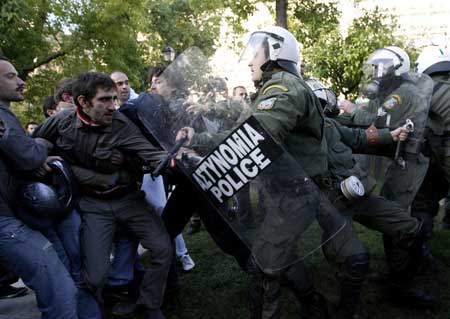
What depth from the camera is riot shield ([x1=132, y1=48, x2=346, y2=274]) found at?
249 cm

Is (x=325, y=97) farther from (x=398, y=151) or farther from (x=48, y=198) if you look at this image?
(x=48, y=198)

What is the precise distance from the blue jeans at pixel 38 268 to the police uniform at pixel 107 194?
1.17ft

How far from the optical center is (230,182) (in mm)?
2568

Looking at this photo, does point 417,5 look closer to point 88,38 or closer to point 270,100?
point 88,38

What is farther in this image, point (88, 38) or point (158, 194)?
point (88, 38)

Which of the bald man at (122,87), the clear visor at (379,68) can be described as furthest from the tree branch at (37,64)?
the clear visor at (379,68)

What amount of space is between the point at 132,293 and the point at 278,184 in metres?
→ 1.92

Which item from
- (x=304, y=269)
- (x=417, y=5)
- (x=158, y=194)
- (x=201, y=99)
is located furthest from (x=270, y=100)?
(x=417, y=5)

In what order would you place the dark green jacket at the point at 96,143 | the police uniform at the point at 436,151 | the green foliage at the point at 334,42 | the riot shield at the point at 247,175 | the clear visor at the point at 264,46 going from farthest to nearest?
the green foliage at the point at 334,42
the police uniform at the point at 436,151
the dark green jacket at the point at 96,143
the clear visor at the point at 264,46
the riot shield at the point at 247,175

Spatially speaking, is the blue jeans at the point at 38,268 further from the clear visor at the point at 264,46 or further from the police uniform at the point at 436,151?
the police uniform at the point at 436,151

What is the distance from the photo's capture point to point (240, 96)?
8.78ft

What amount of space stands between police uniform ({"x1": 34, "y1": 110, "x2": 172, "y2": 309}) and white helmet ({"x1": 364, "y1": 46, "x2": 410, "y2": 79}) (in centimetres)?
196

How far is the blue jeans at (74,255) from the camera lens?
2.99 m

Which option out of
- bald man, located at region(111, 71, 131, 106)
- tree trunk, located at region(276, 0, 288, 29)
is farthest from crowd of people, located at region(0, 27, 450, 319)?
tree trunk, located at region(276, 0, 288, 29)
